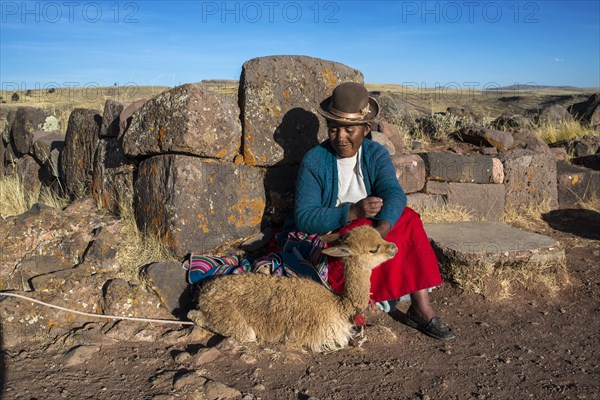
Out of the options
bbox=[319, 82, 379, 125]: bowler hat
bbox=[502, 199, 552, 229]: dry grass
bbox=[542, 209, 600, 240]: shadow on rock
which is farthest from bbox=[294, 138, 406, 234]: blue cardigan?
bbox=[542, 209, 600, 240]: shadow on rock

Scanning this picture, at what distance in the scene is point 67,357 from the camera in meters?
3.43

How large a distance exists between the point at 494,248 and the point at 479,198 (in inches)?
79.4

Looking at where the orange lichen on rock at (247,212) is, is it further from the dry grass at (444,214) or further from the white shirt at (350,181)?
the dry grass at (444,214)

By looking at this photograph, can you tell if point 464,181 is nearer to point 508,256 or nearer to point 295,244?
point 508,256

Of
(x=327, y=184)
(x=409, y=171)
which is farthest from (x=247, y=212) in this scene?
(x=409, y=171)

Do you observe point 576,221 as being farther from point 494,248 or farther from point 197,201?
point 197,201

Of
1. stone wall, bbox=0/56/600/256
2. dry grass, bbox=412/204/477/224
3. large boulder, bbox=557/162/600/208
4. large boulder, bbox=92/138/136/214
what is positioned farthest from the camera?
large boulder, bbox=557/162/600/208

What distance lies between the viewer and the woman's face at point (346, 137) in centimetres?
437

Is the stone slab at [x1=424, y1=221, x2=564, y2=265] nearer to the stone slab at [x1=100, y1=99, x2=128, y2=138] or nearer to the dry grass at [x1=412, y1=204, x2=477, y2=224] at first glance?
the dry grass at [x1=412, y1=204, x2=477, y2=224]

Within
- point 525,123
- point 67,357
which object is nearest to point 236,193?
point 67,357

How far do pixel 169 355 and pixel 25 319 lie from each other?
125 cm

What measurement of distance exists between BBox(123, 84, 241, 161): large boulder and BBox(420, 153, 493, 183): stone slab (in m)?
2.81

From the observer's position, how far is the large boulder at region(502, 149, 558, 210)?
6.94 m

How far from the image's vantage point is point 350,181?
4582mm
